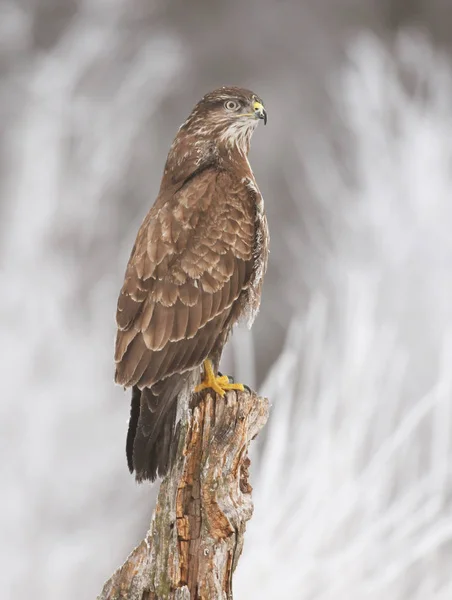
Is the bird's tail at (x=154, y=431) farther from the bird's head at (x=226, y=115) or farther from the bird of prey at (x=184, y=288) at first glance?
the bird's head at (x=226, y=115)

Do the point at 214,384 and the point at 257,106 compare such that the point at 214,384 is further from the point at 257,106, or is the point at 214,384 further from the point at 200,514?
the point at 257,106

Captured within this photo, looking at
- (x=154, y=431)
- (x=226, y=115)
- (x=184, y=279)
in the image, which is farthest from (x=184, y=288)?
(x=226, y=115)

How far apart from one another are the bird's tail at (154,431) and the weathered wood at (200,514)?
0.20 ft

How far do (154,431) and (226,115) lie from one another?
1.54m

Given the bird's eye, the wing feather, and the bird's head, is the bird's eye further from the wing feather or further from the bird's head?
the wing feather

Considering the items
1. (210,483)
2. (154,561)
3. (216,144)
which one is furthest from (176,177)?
(154,561)

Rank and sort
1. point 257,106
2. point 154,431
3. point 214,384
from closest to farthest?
point 154,431
point 214,384
point 257,106

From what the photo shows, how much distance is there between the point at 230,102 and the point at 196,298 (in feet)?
3.34

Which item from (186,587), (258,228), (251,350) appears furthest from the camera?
(251,350)

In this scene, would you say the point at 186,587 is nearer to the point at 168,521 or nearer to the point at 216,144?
the point at 168,521

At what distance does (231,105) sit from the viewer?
13.8 feet

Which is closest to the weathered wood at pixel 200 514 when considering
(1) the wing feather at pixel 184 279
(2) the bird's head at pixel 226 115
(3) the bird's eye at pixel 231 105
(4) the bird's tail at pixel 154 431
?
(4) the bird's tail at pixel 154 431

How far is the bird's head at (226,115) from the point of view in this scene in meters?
4.17

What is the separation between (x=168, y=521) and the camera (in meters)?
3.79
